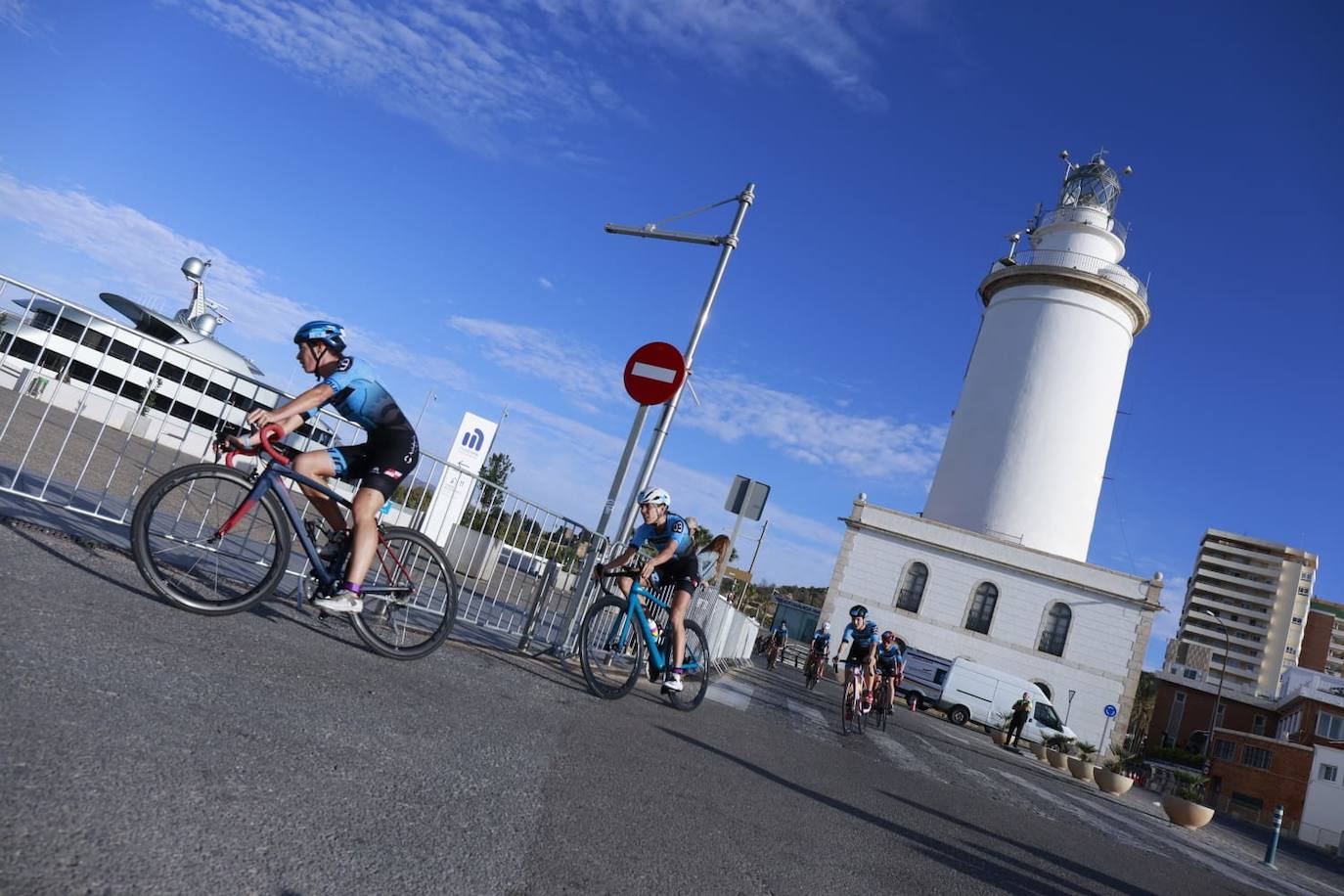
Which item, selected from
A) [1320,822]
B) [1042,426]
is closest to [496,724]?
[1042,426]

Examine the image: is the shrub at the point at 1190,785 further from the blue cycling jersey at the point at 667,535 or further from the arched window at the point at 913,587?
the arched window at the point at 913,587

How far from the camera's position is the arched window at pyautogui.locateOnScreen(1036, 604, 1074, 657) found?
39156 millimetres

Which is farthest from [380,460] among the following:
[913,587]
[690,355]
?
[913,587]

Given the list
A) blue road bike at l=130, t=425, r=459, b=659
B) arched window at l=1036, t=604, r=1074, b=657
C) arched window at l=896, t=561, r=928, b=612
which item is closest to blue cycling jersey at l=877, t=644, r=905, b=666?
blue road bike at l=130, t=425, r=459, b=659

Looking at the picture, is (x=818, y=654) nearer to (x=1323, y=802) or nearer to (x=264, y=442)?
(x=264, y=442)

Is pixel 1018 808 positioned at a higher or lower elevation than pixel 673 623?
lower

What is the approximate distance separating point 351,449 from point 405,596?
1010 mm

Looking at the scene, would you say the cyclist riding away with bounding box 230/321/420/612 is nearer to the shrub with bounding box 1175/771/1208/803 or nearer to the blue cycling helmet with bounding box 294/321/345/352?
the blue cycling helmet with bounding box 294/321/345/352

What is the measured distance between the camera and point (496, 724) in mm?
4711

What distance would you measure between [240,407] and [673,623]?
480 centimetres

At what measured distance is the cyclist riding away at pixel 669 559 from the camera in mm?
7027

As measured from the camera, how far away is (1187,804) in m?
14.1

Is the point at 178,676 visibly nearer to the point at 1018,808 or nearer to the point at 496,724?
the point at 496,724

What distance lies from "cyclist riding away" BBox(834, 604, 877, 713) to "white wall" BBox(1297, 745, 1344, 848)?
41878mm
